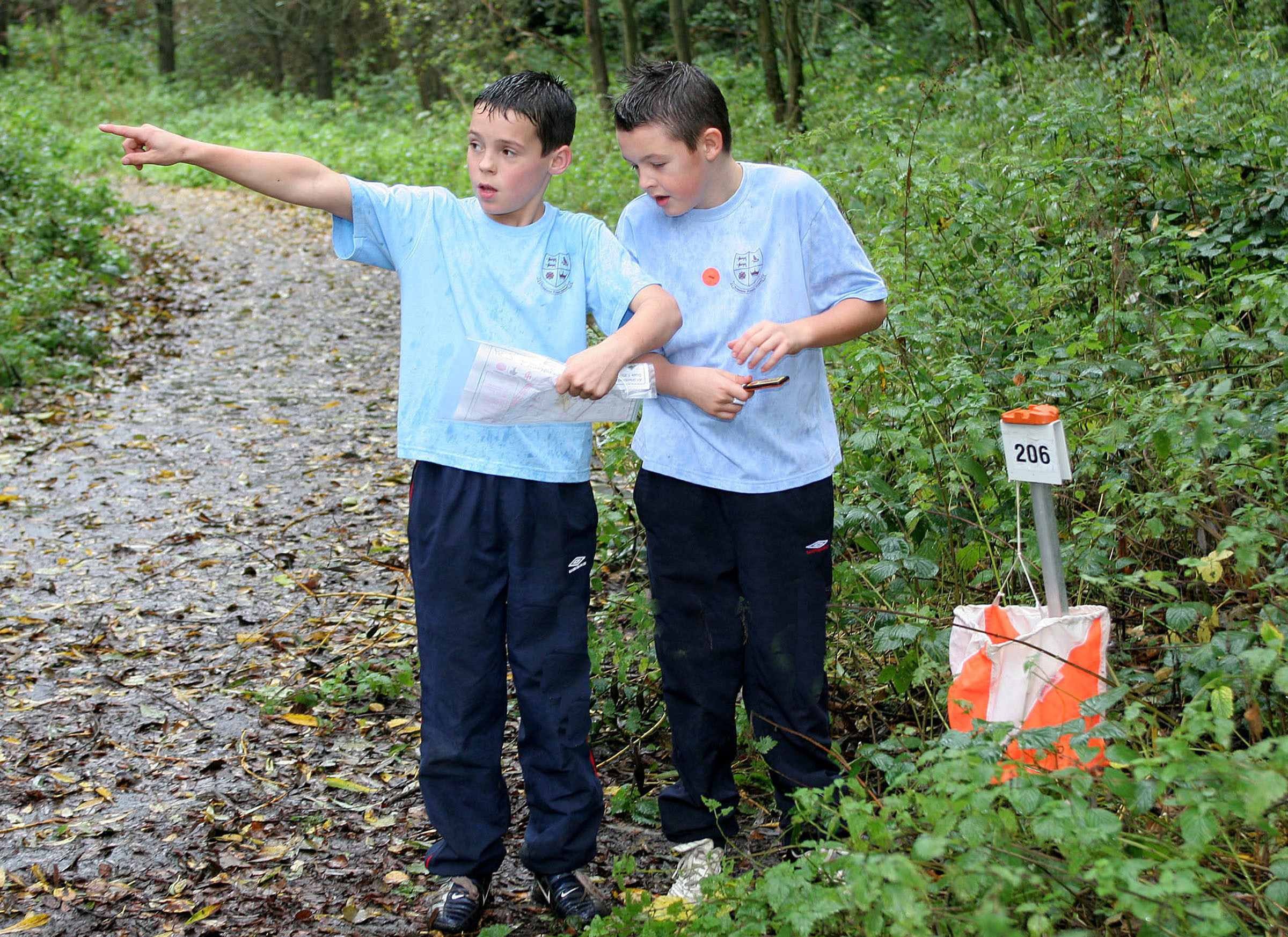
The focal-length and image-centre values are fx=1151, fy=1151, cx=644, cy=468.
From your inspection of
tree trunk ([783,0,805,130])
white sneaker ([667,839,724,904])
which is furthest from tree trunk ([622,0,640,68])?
white sneaker ([667,839,724,904])

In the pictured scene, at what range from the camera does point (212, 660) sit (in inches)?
171

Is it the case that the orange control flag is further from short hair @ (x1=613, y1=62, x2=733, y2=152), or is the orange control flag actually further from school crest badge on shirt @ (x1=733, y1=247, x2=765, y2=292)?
short hair @ (x1=613, y1=62, x2=733, y2=152)

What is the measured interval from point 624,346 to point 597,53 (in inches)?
516

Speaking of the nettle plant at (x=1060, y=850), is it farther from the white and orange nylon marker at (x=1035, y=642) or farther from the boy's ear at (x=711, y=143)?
the boy's ear at (x=711, y=143)

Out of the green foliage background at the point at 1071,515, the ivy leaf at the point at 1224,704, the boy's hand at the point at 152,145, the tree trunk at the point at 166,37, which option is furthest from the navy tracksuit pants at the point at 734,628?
the tree trunk at the point at 166,37

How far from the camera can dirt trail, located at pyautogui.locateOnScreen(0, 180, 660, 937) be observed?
3.04m

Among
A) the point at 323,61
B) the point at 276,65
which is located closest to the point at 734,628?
the point at 323,61

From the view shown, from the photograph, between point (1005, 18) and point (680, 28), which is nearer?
point (1005, 18)

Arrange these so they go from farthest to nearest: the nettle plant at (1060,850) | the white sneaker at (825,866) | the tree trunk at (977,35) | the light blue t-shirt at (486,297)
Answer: the tree trunk at (977,35) → the light blue t-shirt at (486,297) → the white sneaker at (825,866) → the nettle plant at (1060,850)

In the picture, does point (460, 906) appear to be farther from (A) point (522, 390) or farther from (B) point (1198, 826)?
(B) point (1198, 826)

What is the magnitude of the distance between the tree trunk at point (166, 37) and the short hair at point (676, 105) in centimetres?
3067

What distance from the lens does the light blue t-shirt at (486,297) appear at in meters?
2.63

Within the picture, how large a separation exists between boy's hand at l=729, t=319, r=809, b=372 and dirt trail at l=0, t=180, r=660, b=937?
1438 millimetres

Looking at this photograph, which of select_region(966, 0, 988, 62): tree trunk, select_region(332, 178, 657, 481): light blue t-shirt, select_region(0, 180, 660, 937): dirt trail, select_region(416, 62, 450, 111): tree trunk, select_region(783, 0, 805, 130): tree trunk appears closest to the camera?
select_region(332, 178, 657, 481): light blue t-shirt
